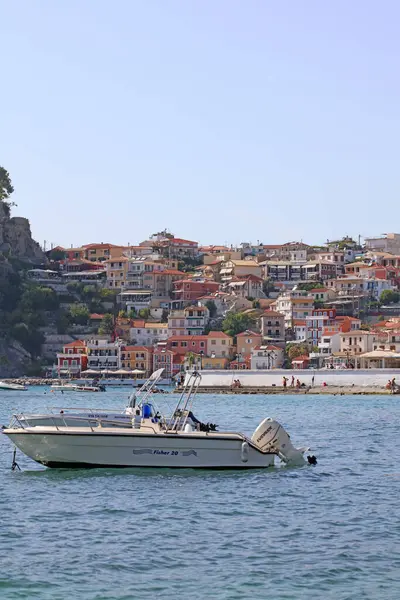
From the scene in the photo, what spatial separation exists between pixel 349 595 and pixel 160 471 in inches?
539

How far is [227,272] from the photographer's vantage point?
7667 inches

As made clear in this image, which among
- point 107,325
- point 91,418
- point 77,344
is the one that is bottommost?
point 91,418

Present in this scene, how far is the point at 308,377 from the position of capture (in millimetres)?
124000

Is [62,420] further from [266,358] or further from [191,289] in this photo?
[191,289]

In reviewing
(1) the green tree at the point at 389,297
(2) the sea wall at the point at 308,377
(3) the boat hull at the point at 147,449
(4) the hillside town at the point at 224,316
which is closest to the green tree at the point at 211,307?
(4) the hillside town at the point at 224,316

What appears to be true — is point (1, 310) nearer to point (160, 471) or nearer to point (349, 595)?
point (160, 471)

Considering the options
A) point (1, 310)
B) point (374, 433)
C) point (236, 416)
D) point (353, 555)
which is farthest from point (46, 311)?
point (353, 555)

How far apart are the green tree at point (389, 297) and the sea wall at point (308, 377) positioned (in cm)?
5429

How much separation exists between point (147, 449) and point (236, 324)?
454 ft

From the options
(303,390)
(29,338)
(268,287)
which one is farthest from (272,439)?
(268,287)

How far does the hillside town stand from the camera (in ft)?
505

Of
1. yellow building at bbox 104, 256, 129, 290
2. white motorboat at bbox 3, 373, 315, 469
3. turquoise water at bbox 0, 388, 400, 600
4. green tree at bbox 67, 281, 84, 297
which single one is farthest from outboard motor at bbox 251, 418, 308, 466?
green tree at bbox 67, 281, 84, 297

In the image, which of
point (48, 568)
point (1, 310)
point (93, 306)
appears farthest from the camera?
point (93, 306)

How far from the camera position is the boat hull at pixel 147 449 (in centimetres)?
3216
